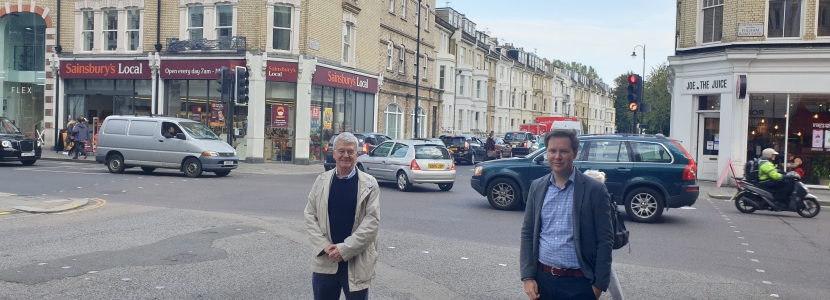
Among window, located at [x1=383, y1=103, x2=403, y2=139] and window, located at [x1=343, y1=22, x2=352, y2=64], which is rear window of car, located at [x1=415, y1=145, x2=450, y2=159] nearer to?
window, located at [x1=343, y1=22, x2=352, y2=64]

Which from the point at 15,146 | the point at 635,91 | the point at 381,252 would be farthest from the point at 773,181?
the point at 15,146

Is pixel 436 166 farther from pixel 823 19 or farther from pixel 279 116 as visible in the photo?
pixel 823 19

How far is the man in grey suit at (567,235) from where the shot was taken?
3979mm

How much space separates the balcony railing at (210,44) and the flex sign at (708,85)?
16.7 meters

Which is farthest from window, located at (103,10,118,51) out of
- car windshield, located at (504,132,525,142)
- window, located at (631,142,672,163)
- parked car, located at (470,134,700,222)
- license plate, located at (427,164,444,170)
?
window, located at (631,142,672,163)

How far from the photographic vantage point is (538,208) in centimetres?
417

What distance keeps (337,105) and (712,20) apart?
16.4m

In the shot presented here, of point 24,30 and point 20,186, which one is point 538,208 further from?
point 24,30

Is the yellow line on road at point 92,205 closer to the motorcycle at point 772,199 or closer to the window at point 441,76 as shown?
the motorcycle at point 772,199

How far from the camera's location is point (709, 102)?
2297cm

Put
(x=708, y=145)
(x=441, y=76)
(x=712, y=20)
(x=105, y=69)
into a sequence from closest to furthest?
1. (x=712, y=20)
2. (x=708, y=145)
3. (x=105, y=69)
4. (x=441, y=76)

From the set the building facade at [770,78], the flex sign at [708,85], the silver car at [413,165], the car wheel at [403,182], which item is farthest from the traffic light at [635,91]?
the car wheel at [403,182]

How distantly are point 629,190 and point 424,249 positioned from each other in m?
→ 5.59

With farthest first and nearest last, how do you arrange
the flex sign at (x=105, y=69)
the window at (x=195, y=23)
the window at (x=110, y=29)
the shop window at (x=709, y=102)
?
the window at (x=110, y=29), the flex sign at (x=105, y=69), the window at (x=195, y=23), the shop window at (x=709, y=102)
